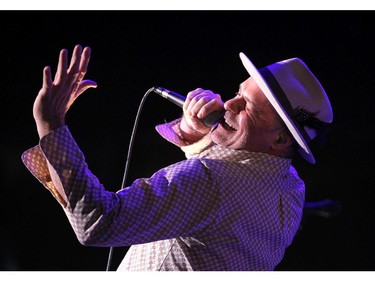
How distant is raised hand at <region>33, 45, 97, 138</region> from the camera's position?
122 centimetres

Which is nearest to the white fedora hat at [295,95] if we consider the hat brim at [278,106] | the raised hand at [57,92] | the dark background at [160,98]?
the hat brim at [278,106]

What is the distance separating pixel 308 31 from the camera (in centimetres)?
276

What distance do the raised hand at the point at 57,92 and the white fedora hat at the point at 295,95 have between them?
531 mm

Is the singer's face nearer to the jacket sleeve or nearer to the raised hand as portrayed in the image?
the jacket sleeve

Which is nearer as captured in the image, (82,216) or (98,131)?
(82,216)

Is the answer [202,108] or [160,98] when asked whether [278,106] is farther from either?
[160,98]

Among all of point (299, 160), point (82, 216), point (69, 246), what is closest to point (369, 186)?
point (299, 160)

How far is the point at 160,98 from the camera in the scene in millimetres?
2959

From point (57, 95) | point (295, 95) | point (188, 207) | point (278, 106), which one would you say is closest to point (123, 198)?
point (188, 207)

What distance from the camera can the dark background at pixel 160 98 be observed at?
2787 mm

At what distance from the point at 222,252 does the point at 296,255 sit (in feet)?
5.88

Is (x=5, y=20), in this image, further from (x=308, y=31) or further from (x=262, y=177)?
(x=262, y=177)

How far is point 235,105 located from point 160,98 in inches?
55.6

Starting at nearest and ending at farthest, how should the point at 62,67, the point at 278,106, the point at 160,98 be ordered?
1. the point at 62,67
2. the point at 278,106
3. the point at 160,98
